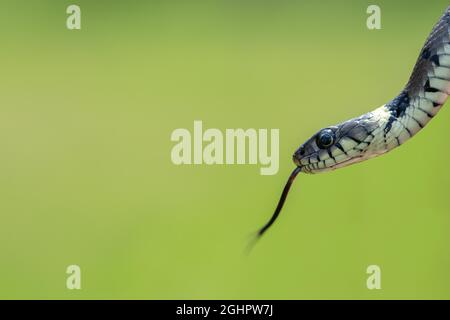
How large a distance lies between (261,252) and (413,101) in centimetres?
140

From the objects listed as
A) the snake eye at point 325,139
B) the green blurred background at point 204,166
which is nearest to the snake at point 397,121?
the snake eye at point 325,139

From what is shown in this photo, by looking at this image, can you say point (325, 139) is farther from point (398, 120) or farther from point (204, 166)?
point (204, 166)

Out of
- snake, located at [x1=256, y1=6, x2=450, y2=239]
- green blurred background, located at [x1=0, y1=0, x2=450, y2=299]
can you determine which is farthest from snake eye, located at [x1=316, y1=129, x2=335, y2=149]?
green blurred background, located at [x1=0, y1=0, x2=450, y2=299]

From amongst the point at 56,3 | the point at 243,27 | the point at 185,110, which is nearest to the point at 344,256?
the point at 185,110

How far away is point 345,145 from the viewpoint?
1.82 m

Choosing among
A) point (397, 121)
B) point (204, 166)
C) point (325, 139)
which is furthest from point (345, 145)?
point (204, 166)

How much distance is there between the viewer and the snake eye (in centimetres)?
186

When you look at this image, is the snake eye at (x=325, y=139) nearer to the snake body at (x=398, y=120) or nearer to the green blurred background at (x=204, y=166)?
the snake body at (x=398, y=120)

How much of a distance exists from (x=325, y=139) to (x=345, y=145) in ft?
0.23

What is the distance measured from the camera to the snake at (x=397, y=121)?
5.39 ft

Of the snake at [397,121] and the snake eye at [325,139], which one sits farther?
the snake eye at [325,139]

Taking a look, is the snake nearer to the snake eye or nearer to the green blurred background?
the snake eye

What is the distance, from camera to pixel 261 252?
2.91 metres
